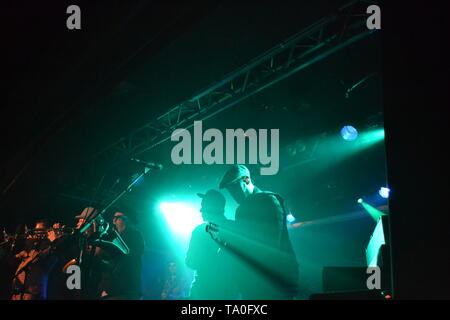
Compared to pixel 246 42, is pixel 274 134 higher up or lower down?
lower down

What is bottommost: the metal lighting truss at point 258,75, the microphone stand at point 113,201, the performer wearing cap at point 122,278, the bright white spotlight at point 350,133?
the performer wearing cap at point 122,278

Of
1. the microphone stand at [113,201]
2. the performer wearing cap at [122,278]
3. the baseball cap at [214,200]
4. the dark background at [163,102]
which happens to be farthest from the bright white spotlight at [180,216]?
the microphone stand at [113,201]

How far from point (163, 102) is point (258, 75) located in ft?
7.22

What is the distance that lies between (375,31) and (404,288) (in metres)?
3.75

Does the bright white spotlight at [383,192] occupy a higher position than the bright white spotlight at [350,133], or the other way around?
the bright white spotlight at [350,133]

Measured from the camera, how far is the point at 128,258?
4.71 meters

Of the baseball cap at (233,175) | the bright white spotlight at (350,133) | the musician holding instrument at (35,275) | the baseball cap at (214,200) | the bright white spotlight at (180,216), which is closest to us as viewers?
the baseball cap at (233,175)

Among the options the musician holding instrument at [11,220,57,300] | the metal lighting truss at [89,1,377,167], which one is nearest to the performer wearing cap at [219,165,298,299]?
the metal lighting truss at [89,1,377,167]

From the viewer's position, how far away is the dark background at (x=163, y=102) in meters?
5.00

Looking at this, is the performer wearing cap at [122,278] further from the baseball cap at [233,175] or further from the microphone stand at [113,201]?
the baseball cap at [233,175]

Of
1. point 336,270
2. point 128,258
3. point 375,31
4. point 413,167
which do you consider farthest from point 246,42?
point 413,167

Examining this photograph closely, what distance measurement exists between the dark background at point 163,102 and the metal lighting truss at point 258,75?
301mm

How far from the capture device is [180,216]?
29.2 feet
